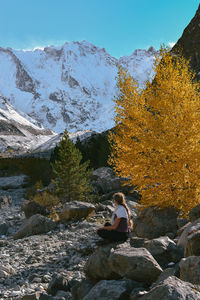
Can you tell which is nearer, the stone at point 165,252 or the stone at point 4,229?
the stone at point 165,252

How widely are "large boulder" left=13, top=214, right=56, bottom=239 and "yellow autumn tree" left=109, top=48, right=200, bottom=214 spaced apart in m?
6.33

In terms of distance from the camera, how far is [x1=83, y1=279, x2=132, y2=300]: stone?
513 centimetres

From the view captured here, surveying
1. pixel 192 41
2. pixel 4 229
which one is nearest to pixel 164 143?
pixel 4 229

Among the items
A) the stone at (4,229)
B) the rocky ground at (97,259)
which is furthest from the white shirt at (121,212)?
the stone at (4,229)

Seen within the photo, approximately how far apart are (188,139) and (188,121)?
0.87 m

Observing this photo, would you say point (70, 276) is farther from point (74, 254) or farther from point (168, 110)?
point (168, 110)

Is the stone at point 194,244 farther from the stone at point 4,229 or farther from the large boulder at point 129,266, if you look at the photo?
the stone at point 4,229

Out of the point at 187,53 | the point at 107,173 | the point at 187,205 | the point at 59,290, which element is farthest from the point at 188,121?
the point at 187,53

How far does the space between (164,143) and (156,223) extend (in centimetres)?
341

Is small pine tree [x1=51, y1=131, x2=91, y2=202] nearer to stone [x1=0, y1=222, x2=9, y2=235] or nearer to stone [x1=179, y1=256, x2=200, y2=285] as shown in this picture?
stone [x1=0, y1=222, x2=9, y2=235]

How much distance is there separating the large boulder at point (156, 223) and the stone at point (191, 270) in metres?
5.45

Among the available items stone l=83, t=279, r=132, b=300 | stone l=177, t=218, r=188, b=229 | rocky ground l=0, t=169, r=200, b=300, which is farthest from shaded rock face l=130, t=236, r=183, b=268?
stone l=177, t=218, r=188, b=229

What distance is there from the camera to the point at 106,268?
6.92 metres

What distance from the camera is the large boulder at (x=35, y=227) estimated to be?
15008 millimetres
